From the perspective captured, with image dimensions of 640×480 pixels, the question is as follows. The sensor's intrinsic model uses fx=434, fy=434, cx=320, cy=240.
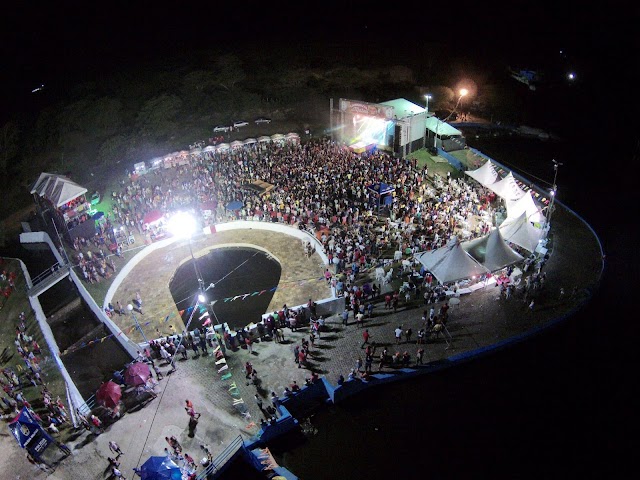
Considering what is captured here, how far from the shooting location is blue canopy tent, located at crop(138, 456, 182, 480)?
522 inches

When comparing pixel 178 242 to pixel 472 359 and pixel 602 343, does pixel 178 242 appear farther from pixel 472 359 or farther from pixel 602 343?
pixel 602 343

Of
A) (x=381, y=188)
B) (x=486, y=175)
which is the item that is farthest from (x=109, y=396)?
(x=486, y=175)

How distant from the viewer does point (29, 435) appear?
1422 centimetres

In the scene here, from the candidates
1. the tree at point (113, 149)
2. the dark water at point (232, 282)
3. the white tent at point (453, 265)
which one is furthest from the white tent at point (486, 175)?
the tree at point (113, 149)

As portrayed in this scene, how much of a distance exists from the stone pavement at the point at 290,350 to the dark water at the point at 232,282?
795 mm

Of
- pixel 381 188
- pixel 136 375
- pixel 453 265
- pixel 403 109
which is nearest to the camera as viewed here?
pixel 136 375

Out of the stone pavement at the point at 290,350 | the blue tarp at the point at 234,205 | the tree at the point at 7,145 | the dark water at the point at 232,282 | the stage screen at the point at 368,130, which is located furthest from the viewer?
the tree at the point at 7,145

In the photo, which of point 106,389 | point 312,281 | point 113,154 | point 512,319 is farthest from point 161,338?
point 113,154

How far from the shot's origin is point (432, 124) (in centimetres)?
3559

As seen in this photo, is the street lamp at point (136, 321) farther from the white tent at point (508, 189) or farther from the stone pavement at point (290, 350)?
the white tent at point (508, 189)

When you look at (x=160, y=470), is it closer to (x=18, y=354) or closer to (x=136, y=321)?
(x=136, y=321)

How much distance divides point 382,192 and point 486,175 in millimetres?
7331

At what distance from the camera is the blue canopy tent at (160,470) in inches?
522

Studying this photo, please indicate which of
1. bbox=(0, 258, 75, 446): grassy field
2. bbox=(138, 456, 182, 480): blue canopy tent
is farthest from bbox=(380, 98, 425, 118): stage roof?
bbox=(138, 456, 182, 480): blue canopy tent
